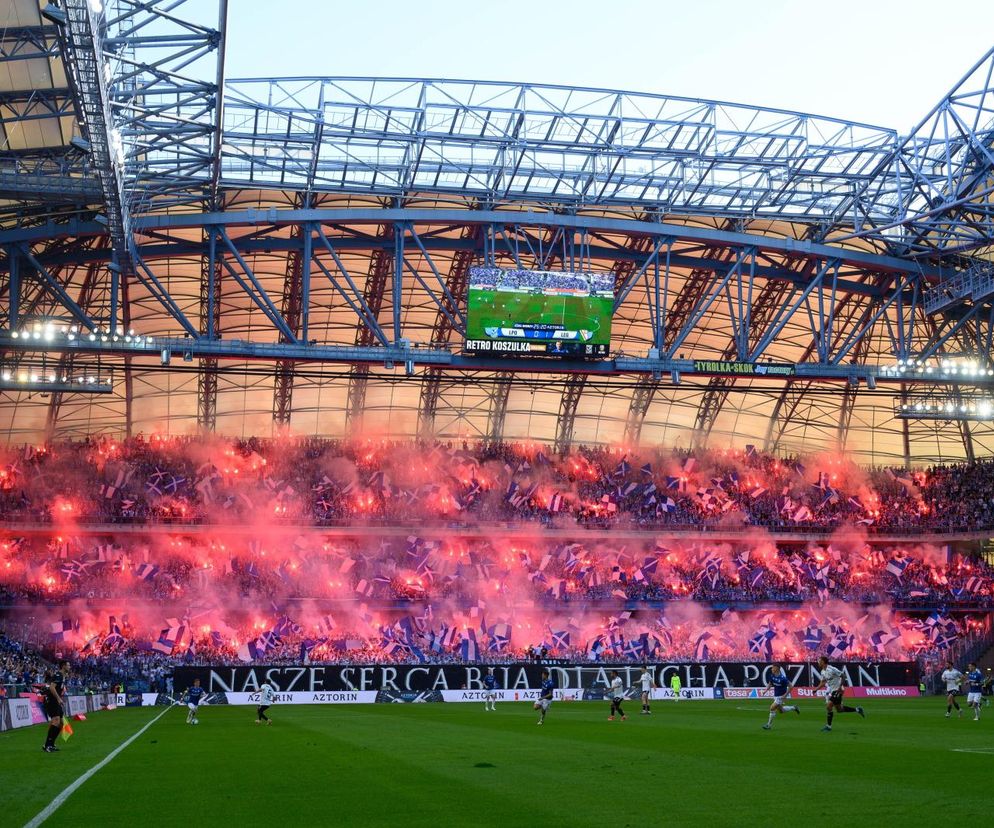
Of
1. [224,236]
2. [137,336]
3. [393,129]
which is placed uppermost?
[393,129]

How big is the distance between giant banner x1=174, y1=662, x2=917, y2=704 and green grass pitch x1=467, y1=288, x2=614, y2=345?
1419 centimetres

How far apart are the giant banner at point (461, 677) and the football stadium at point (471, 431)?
16cm

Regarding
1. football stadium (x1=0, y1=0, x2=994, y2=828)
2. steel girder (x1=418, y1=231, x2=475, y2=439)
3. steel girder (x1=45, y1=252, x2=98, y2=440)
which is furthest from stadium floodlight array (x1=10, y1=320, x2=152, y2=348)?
steel girder (x1=418, y1=231, x2=475, y2=439)

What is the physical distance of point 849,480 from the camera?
7494cm

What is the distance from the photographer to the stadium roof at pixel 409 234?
39031mm

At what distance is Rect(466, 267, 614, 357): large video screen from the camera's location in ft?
158

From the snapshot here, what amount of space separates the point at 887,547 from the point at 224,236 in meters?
45.6

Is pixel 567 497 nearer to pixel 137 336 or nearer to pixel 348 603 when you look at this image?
pixel 348 603

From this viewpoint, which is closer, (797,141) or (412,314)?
(797,141)

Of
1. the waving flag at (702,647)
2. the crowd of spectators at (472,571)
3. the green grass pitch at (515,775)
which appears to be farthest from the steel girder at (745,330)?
the green grass pitch at (515,775)

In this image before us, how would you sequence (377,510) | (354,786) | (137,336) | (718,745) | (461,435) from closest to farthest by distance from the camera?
(354,786), (718,745), (137,336), (377,510), (461,435)

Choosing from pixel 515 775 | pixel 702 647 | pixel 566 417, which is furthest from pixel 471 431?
pixel 515 775

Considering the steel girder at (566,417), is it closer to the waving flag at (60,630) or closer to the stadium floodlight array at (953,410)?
the stadium floodlight array at (953,410)

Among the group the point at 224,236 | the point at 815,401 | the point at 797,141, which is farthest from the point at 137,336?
the point at 815,401
